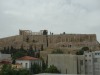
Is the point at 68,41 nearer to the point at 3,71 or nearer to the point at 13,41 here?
the point at 13,41

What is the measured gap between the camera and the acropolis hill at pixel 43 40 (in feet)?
168

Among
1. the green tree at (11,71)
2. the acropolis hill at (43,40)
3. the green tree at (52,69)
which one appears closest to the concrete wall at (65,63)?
the green tree at (52,69)

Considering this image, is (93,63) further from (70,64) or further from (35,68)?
(35,68)

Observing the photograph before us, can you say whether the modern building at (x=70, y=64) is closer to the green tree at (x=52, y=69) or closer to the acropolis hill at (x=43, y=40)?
the green tree at (x=52, y=69)

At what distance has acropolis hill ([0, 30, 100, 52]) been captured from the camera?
168 ft

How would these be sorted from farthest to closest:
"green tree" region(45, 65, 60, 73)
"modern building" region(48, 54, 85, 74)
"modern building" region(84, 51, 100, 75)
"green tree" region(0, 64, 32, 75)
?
"modern building" region(48, 54, 85, 74) → "modern building" region(84, 51, 100, 75) → "green tree" region(45, 65, 60, 73) → "green tree" region(0, 64, 32, 75)

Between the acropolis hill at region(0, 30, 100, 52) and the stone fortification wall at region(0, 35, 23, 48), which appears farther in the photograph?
the stone fortification wall at region(0, 35, 23, 48)

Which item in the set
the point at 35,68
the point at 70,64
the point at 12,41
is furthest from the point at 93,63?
the point at 12,41

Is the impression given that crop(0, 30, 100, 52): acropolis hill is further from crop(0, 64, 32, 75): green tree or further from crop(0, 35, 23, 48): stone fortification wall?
crop(0, 64, 32, 75): green tree

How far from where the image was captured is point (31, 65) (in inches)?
1375

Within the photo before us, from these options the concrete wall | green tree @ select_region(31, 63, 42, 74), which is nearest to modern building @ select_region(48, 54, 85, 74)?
the concrete wall

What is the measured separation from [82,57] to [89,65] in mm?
1248

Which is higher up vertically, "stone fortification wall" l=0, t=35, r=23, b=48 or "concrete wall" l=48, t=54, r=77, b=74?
"stone fortification wall" l=0, t=35, r=23, b=48

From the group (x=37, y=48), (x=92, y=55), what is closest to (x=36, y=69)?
(x=92, y=55)
